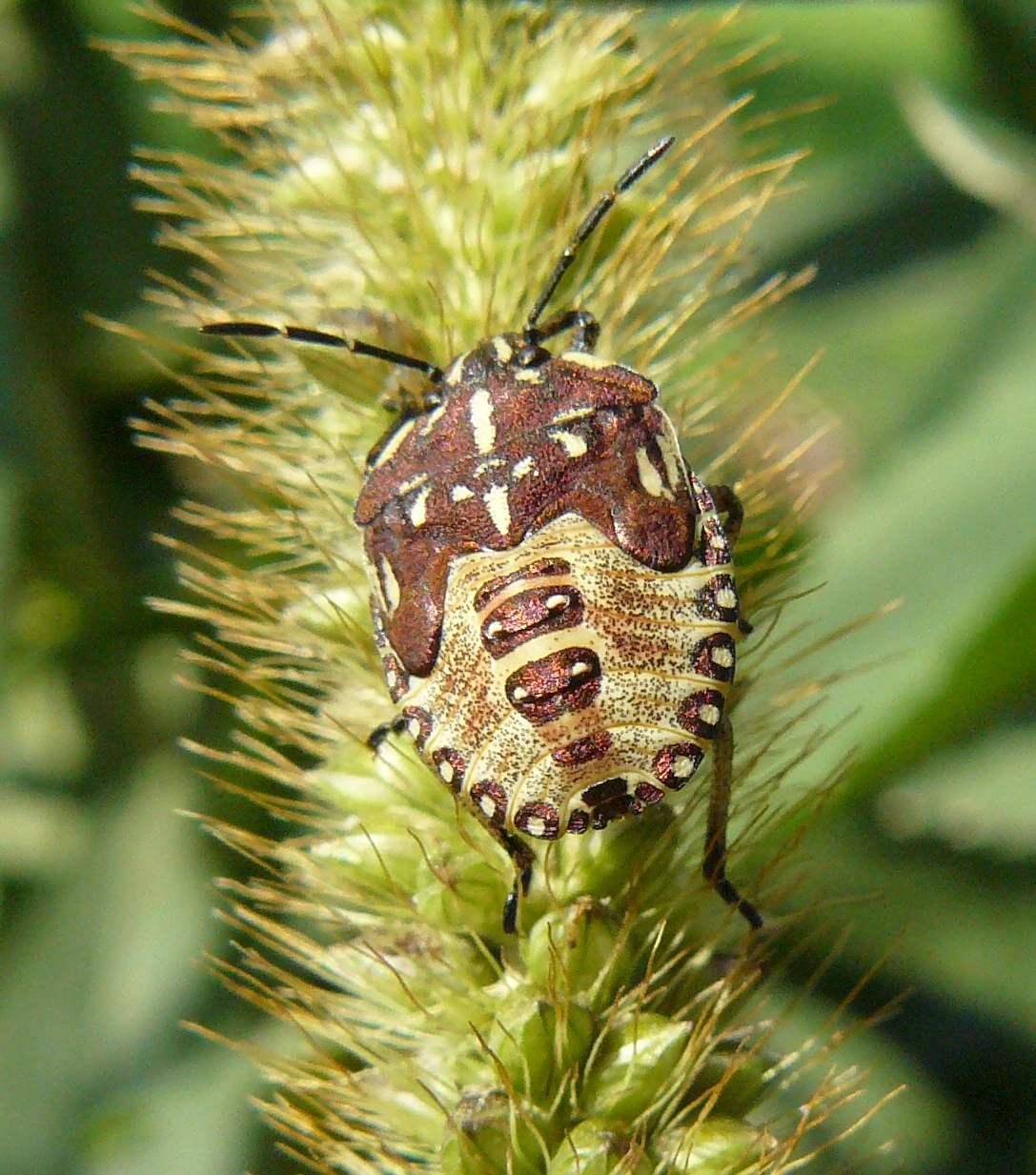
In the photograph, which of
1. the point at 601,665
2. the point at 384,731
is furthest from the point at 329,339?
the point at 601,665

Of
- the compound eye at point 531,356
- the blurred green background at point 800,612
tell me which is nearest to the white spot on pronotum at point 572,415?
the compound eye at point 531,356

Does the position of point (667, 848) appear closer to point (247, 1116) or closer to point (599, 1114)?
point (599, 1114)

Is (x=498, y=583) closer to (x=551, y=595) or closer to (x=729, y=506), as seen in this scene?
(x=551, y=595)

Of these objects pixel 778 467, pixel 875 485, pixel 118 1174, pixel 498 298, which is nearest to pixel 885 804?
pixel 875 485

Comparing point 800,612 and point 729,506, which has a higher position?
point 729,506

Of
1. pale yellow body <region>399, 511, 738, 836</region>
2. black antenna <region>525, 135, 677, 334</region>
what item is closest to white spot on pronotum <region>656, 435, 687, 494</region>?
pale yellow body <region>399, 511, 738, 836</region>

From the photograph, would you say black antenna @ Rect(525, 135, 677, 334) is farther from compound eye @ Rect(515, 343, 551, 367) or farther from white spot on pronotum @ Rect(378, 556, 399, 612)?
white spot on pronotum @ Rect(378, 556, 399, 612)
